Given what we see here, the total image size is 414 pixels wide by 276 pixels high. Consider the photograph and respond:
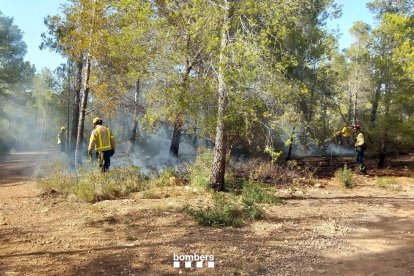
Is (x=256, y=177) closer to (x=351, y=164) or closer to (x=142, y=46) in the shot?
(x=142, y=46)

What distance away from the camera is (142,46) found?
8633 mm

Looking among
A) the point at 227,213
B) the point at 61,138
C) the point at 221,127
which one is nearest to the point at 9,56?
the point at 61,138

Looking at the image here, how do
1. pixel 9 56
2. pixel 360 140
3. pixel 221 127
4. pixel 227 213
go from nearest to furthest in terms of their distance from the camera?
pixel 227 213 → pixel 221 127 → pixel 360 140 → pixel 9 56

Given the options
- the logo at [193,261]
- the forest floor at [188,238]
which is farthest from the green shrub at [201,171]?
the logo at [193,261]

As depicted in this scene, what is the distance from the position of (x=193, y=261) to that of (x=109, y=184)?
442 cm

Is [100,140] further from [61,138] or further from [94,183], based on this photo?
[61,138]

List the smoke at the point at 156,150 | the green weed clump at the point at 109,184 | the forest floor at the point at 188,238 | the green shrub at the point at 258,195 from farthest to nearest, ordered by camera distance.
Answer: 1. the smoke at the point at 156,150
2. the green shrub at the point at 258,195
3. the green weed clump at the point at 109,184
4. the forest floor at the point at 188,238

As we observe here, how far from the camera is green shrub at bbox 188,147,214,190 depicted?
360 inches

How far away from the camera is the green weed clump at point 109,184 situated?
7985mm

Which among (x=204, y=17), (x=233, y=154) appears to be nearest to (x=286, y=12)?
(x=204, y=17)

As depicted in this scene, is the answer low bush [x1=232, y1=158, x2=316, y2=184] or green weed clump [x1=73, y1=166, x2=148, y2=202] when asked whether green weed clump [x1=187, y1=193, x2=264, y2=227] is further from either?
low bush [x1=232, y1=158, x2=316, y2=184]

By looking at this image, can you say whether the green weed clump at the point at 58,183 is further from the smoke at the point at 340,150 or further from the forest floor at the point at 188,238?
the smoke at the point at 340,150

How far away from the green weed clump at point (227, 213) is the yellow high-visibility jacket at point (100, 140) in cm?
333

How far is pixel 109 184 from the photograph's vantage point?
8.50 meters
